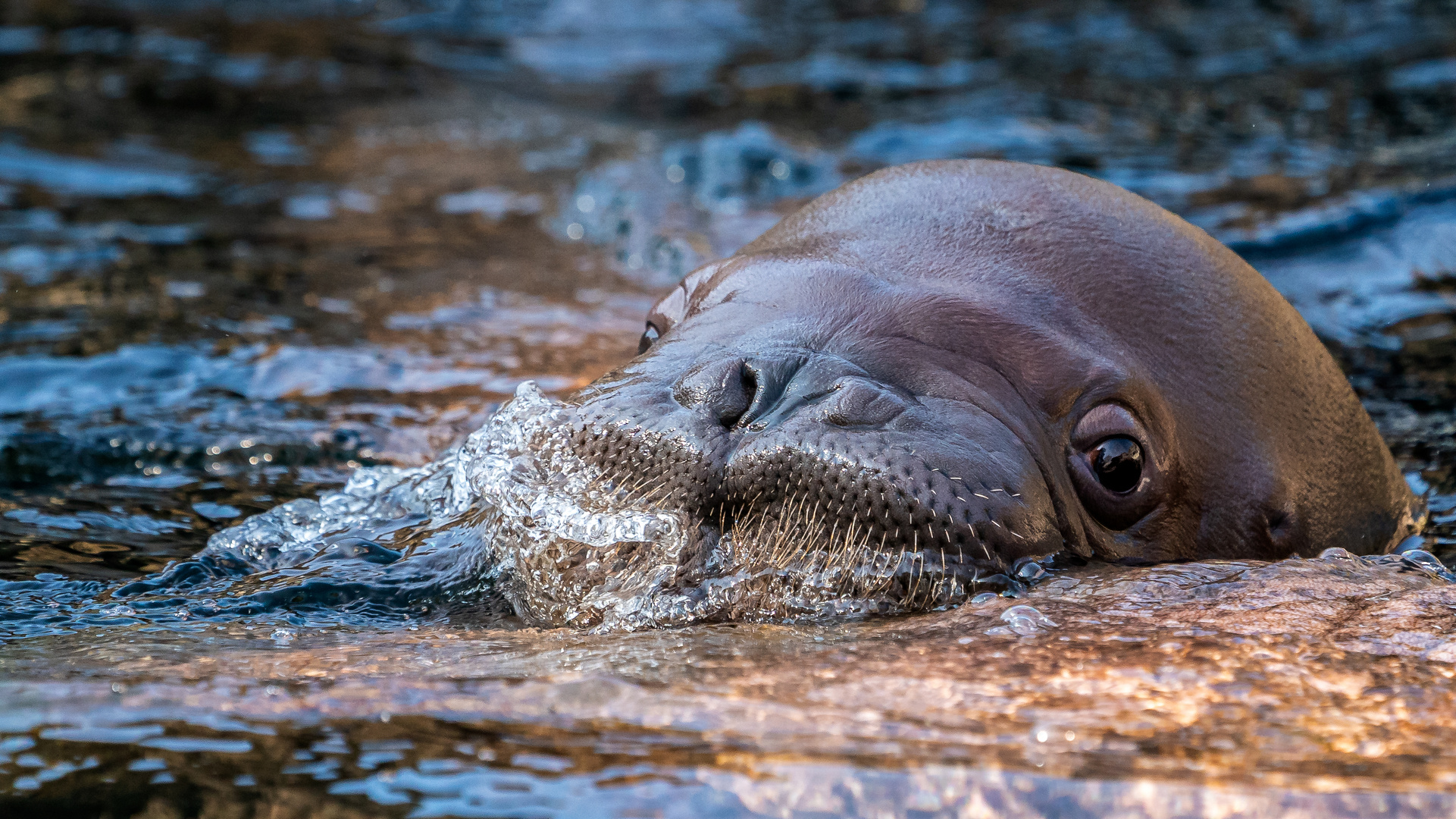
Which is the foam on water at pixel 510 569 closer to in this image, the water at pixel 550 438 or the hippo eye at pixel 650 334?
the water at pixel 550 438

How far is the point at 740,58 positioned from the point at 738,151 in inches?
153

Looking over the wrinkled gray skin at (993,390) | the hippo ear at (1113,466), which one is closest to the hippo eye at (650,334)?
the wrinkled gray skin at (993,390)

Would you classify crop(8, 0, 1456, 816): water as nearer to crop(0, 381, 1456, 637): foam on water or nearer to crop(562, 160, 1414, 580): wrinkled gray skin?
crop(0, 381, 1456, 637): foam on water

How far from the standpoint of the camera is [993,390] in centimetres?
331

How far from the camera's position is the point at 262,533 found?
12.8ft

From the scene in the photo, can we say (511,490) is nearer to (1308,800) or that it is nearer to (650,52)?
(1308,800)

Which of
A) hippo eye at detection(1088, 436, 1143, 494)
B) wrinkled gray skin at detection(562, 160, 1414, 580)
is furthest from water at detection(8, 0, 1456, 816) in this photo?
hippo eye at detection(1088, 436, 1143, 494)

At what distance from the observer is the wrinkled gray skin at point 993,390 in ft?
9.98

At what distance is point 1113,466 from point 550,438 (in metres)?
1.28

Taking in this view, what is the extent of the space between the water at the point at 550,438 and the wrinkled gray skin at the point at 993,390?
0.53 ft

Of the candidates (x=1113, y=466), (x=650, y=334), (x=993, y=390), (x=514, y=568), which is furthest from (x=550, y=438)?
(x=1113, y=466)

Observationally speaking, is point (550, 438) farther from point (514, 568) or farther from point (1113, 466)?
point (1113, 466)

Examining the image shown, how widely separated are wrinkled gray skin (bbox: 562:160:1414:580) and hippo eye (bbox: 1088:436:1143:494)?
0.02m

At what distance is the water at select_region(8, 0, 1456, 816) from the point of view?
214 centimetres
